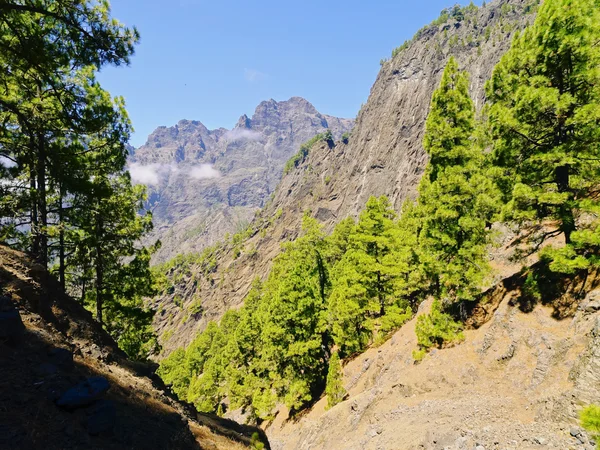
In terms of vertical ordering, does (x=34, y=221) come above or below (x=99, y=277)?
above

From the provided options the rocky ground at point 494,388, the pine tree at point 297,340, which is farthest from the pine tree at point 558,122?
the pine tree at point 297,340

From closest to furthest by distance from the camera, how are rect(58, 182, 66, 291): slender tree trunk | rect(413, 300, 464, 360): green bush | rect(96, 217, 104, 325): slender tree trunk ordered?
rect(58, 182, 66, 291): slender tree trunk < rect(413, 300, 464, 360): green bush < rect(96, 217, 104, 325): slender tree trunk

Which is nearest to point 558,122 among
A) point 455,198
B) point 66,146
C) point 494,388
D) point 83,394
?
point 455,198

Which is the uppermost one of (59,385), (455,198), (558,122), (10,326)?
(10,326)

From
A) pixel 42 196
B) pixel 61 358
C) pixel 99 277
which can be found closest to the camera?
pixel 61 358

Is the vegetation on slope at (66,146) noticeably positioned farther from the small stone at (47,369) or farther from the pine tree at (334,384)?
the pine tree at (334,384)

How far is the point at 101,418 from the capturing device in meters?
6.36

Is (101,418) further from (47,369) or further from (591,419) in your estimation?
(591,419)

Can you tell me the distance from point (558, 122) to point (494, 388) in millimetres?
9518

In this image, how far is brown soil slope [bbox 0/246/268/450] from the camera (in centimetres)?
564

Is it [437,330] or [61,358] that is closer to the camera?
[61,358]

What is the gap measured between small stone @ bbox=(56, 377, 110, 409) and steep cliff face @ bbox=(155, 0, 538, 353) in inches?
4098

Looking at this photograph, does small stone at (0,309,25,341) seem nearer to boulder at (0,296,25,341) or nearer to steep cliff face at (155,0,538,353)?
boulder at (0,296,25,341)

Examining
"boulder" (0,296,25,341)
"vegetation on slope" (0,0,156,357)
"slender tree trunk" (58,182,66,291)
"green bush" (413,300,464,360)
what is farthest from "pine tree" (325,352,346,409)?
Answer: "boulder" (0,296,25,341)
